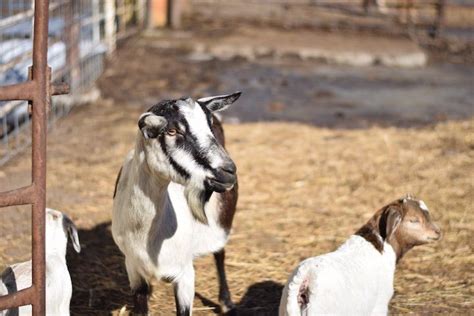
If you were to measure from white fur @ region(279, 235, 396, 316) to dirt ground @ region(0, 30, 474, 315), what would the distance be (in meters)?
0.60

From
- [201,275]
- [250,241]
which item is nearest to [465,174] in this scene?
[250,241]

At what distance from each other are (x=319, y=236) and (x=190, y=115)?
2.47 metres

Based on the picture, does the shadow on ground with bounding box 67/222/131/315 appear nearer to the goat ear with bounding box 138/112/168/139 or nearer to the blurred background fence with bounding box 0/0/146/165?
the goat ear with bounding box 138/112/168/139

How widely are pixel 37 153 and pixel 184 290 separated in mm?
1188

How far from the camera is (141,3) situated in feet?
49.1

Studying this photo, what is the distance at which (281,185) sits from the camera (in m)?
6.91

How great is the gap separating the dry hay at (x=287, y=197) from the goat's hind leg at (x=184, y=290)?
1.84ft

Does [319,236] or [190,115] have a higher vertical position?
[190,115]

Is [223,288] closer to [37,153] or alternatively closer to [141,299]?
[141,299]

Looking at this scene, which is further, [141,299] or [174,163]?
[141,299]

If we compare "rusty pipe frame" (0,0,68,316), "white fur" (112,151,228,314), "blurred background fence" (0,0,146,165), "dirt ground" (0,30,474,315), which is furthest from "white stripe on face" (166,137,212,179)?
"blurred background fence" (0,0,146,165)

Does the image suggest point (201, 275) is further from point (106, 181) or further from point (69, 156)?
point (69, 156)

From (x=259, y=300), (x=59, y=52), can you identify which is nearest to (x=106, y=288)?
(x=259, y=300)

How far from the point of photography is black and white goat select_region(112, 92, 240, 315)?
3584mm
